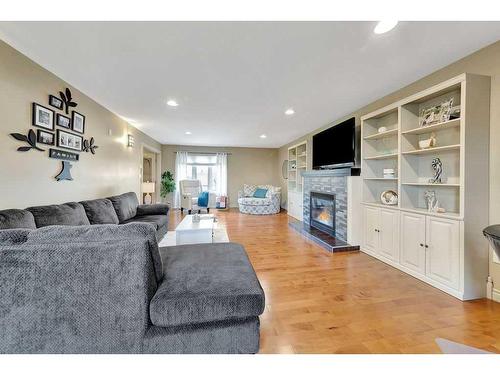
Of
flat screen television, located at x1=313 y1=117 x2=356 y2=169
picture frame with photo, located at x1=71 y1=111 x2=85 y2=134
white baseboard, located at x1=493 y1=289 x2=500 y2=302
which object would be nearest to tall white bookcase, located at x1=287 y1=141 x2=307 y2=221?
flat screen television, located at x1=313 y1=117 x2=356 y2=169

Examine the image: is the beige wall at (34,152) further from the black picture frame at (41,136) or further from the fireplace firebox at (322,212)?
the fireplace firebox at (322,212)

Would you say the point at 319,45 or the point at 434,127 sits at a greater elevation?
the point at 319,45

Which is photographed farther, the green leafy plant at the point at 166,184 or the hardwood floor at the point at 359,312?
the green leafy plant at the point at 166,184

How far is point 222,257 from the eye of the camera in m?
1.80

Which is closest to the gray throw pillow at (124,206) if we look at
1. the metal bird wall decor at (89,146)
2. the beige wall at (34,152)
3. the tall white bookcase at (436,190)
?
the beige wall at (34,152)

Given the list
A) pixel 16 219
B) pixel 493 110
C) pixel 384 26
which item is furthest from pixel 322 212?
pixel 16 219

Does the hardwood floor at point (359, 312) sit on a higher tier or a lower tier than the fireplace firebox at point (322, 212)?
lower

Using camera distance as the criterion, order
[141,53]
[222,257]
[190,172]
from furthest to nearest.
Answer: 1. [190,172]
2. [141,53]
3. [222,257]

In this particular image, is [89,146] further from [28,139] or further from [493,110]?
[493,110]

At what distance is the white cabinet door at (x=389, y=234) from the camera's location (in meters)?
2.74

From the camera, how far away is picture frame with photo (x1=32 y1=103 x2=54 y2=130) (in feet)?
7.29
